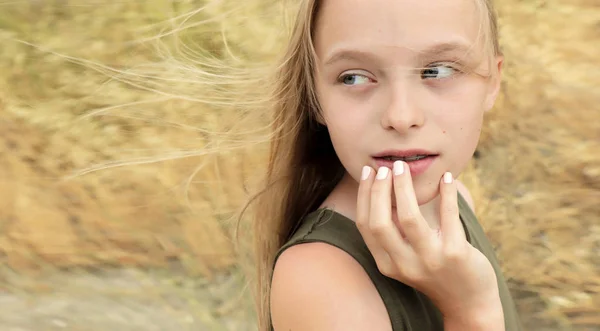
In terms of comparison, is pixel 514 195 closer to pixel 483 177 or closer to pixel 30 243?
pixel 483 177

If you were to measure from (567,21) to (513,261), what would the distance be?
2.85 feet

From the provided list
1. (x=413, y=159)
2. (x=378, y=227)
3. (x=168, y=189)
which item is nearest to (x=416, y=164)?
(x=413, y=159)

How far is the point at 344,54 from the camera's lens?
100 centimetres

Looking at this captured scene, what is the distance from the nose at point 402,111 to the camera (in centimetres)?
93

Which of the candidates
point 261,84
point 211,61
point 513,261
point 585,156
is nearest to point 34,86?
point 211,61

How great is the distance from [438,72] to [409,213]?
0.21m

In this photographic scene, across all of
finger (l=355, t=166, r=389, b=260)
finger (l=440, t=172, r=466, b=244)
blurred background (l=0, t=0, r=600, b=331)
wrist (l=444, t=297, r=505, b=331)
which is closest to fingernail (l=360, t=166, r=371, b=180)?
finger (l=355, t=166, r=389, b=260)

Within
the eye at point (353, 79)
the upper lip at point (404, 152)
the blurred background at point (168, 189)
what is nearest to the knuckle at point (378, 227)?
the upper lip at point (404, 152)

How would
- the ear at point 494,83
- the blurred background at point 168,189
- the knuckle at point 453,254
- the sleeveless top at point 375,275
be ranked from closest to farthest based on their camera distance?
1. the knuckle at point 453,254
2. the sleeveless top at point 375,275
3. the ear at point 494,83
4. the blurred background at point 168,189

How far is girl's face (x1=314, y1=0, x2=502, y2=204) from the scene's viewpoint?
95cm

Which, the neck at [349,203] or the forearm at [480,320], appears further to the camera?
the neck at [349,203]

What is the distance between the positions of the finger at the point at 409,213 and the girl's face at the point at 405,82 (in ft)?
0.15

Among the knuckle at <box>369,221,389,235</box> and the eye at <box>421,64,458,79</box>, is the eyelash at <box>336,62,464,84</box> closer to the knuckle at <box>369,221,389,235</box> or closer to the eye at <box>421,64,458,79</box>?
the eye at <box>421,64,458,79</box>

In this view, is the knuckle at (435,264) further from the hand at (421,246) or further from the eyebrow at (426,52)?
the eyebrow at (426,52)
